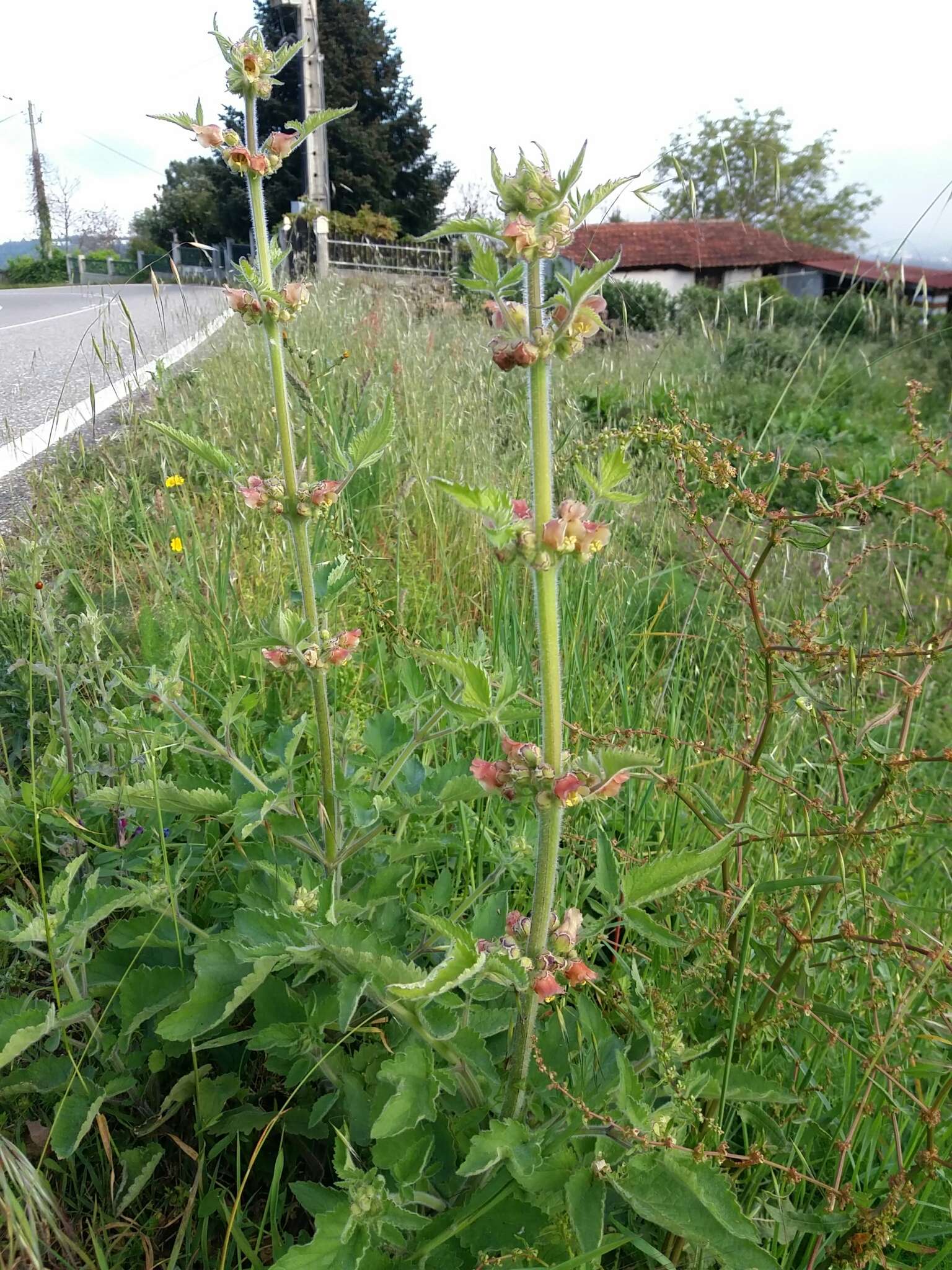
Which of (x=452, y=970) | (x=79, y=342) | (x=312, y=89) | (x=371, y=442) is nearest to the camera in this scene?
(x=452, y=970)

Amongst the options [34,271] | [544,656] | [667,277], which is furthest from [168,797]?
[34,271]

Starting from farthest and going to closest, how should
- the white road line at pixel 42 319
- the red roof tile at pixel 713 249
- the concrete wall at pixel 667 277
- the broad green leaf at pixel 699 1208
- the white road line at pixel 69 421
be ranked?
the concrete wall at pixel 667 277
the red roof tile at pixel 713 249
the white road line at pixel 42 319
the white road line at pixel 69 421
the broad green leaf at pixel 699 1208

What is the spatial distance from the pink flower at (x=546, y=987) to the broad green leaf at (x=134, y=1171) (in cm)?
66

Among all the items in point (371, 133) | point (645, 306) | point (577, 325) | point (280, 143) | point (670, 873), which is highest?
point (371, 133)

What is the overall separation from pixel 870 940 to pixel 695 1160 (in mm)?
353

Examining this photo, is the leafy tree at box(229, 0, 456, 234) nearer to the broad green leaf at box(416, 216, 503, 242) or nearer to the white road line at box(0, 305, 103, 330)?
the white road line at box(0, 305, 103, 330)

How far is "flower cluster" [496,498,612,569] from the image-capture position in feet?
2.95

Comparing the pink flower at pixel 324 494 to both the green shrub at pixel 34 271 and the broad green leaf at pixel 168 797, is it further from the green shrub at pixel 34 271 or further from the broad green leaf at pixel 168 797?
the green shrub at pixel 34 271

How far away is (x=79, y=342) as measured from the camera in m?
5.00

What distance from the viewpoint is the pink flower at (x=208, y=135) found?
1.36 metres

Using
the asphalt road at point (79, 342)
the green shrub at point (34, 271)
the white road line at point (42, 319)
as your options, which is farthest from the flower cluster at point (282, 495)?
the green shrub at point (34, 271)

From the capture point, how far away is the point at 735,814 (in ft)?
4.52

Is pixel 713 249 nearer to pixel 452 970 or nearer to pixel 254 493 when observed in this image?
pixel 254 493

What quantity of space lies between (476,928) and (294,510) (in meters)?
0.71
